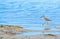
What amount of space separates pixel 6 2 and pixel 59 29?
9713 mm

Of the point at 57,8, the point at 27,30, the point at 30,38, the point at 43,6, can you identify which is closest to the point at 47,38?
the point at 30,38

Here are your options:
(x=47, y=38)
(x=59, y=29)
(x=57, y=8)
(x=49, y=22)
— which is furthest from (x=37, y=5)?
(x=47, y=38)

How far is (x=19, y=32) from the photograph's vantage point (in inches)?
305

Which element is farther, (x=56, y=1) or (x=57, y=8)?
(x=56, y=1)

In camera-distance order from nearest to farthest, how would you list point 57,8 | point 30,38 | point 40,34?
point 30,38 < point 40,34 < point 57,8

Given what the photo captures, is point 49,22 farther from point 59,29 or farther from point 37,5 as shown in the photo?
point 37,5

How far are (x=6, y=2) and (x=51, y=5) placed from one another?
3098 millimetres

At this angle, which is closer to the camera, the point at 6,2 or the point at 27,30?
the point at 27,30

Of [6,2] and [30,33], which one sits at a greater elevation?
[6,2]

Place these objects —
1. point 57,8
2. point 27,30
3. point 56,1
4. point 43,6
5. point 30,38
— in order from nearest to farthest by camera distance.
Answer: point 30,38, point 27,30, point 57,8, point 43,6, point 56,1

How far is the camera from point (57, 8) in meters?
14.8

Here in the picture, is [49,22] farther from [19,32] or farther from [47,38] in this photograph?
[47,38]

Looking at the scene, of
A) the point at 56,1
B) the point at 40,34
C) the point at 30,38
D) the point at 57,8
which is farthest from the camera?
the point at 56,1

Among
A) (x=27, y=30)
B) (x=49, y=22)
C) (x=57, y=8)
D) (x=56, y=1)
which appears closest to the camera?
(x=27, y=30)
